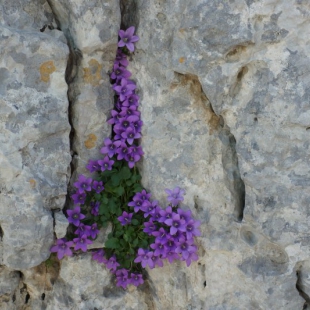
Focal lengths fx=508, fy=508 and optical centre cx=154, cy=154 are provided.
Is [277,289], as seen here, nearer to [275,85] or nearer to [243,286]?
[243,286]

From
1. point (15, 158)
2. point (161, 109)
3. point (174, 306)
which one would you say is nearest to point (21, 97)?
point (15, 158)

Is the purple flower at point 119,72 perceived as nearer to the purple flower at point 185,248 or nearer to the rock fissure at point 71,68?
the rock fissure at point 71,68

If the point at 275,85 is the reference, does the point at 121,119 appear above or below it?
below

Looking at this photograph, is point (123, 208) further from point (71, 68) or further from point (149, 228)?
point (71, 68)

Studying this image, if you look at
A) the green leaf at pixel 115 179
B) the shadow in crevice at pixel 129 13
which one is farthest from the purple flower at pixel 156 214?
the shadow in crevice at pixel 129 13

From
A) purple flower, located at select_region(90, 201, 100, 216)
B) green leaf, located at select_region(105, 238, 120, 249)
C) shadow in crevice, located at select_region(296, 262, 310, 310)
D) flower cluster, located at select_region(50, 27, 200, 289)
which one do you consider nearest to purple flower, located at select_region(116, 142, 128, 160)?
flower cluster, located at select_region(50, 27, 200, 289)

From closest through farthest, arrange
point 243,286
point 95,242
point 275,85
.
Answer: point 275,85
point 243,286
point 95,242
